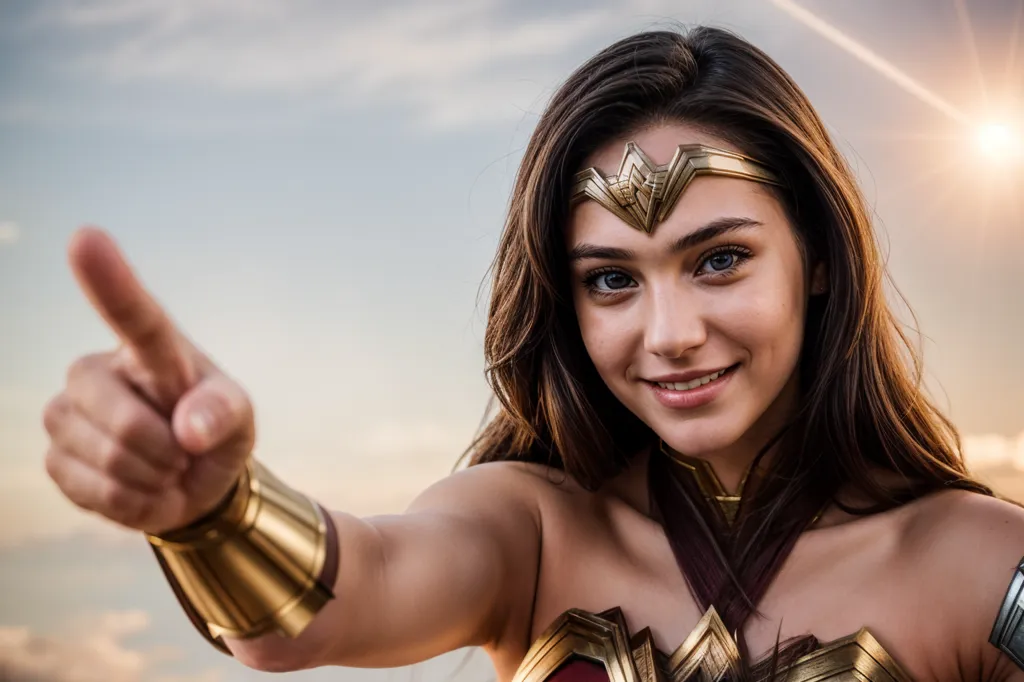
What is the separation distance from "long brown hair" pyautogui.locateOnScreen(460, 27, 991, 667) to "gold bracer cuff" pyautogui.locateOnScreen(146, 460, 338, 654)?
0.87 metres

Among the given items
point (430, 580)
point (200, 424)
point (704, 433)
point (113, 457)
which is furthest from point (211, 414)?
point (704, 433)

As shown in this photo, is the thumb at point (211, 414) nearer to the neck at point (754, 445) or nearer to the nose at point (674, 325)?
the nose at point (674, 325)

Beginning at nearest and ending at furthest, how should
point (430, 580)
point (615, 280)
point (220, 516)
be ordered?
point (220, 516) → point (430, 580) → point (615, 280)

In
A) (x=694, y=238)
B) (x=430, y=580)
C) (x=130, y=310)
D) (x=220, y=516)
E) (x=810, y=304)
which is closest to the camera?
(x=130, y=310)

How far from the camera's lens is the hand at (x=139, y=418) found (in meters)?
1.26

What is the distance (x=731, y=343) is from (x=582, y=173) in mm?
437

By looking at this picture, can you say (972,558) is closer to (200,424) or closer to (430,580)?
(430,580)

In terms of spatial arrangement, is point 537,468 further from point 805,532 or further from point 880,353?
point 880,353

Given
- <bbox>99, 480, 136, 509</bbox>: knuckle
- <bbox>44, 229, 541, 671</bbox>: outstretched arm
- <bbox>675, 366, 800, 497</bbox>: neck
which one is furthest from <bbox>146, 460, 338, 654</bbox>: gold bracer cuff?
<bbox>675, 366, 800, 497</bbox>: neck

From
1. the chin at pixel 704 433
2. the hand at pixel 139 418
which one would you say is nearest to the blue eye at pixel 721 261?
the chin at pixel 704 433

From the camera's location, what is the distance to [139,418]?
127 cm

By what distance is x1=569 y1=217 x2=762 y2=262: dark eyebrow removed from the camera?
2033 millimetres

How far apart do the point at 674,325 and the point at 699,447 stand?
252 mm

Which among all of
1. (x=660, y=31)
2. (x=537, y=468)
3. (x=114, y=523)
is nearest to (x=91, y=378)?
(x=114, y=523)
